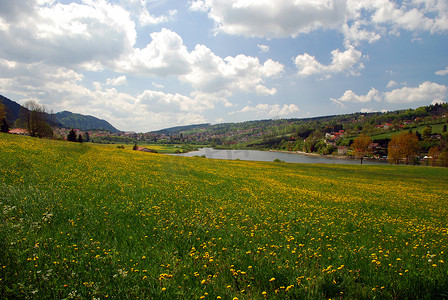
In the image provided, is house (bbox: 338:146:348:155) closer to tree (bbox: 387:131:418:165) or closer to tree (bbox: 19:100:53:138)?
tree (bbox: 387:131:418:165)

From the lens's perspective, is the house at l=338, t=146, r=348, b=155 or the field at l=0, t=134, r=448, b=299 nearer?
the field at l=0, t=134, r=448, b=299

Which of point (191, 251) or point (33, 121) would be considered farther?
point (33, 121)

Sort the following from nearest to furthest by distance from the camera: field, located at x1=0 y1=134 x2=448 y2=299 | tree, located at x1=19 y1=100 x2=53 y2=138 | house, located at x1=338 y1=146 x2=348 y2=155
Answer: field, located at x1=0 y1=134 x2=448 y2=299 → tree, located at x1=19 y1=100 x2=53 y2=138 → house, located at x1=338 y1=146 x2=348 y2=155

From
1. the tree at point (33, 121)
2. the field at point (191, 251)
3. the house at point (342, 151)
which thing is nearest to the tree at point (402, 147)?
the house at point (342, 151)

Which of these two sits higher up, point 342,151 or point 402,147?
point 402,147

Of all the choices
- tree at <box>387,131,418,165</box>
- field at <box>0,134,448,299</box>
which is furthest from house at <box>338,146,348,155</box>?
field at <box>0,134,448,299</box>

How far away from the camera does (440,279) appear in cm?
466

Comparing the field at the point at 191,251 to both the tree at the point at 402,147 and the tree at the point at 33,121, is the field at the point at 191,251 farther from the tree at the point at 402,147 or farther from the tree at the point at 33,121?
the tree at the point at 402,147

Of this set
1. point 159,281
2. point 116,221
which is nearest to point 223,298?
point 159,281

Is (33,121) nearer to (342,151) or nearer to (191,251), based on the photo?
(191,251)

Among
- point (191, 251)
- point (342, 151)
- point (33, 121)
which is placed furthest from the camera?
point (342, 151)

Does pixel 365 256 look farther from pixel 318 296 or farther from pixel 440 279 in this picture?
pixel 318 296

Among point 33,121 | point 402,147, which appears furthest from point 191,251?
point 402,147

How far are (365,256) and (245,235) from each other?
3.46m
